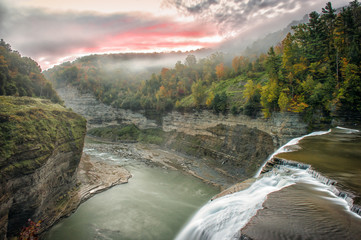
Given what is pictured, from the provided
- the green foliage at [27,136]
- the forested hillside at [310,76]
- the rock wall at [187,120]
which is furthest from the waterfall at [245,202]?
the forested hillside at [310,76]

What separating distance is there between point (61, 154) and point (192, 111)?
3144cm

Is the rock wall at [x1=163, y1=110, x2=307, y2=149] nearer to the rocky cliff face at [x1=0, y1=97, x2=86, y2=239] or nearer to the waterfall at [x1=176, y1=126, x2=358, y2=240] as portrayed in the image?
the waterfall at [x1=176, y1=126, x2=358, y2=240]

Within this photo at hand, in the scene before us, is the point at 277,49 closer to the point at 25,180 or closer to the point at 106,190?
the point at 106,190

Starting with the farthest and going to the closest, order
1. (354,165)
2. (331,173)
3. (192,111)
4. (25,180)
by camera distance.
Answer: (192,111)
(25,180)
(354,165)
(331,173)

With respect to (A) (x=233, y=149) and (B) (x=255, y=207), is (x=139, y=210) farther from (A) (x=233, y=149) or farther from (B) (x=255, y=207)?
(A) (x=233, y=149)

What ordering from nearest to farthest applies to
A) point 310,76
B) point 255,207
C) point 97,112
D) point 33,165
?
point 255,207 < point 33,165 < point 310,76 < point 97,112

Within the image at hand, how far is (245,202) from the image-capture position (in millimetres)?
9469

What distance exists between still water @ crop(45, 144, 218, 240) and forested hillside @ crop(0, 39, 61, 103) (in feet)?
63.8

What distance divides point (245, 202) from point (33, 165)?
51.1ft

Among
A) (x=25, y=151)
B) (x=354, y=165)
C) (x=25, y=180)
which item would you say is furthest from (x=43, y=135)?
(x=354, y=165)

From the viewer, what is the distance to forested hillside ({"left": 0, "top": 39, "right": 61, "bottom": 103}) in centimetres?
2664

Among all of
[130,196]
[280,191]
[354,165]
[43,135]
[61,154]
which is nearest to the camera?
[280,191]

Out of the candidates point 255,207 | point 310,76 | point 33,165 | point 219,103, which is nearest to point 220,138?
point 219,103

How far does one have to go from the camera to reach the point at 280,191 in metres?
9.07
